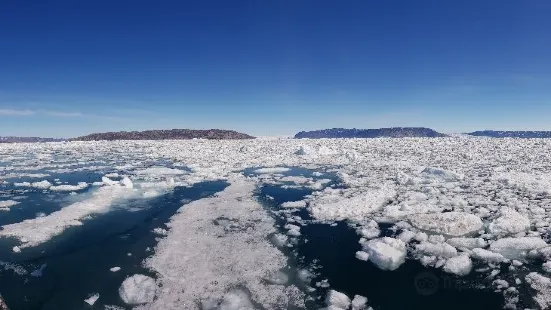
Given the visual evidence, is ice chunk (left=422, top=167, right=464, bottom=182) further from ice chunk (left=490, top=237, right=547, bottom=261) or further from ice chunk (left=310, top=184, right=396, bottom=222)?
ice chunk (left=490, top=237, right=547, bottom=261)

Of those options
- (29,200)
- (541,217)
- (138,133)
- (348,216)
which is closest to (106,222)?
(29,200)

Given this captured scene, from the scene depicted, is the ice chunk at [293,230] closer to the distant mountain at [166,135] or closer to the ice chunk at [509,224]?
the ice chunk at [509,224]

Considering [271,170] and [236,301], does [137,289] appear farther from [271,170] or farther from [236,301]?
[271,170]

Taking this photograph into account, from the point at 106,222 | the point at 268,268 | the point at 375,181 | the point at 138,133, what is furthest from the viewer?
the point at 138,133

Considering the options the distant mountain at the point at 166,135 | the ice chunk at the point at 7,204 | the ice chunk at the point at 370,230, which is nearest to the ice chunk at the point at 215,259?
the ice chunk at the point at 370,230

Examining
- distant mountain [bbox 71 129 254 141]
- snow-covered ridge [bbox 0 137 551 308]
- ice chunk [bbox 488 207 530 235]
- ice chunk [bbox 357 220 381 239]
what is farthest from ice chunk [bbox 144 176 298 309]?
distant mountain [bbox 71 129 254 141]

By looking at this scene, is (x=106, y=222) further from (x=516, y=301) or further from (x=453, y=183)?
(x=453, y=183)
